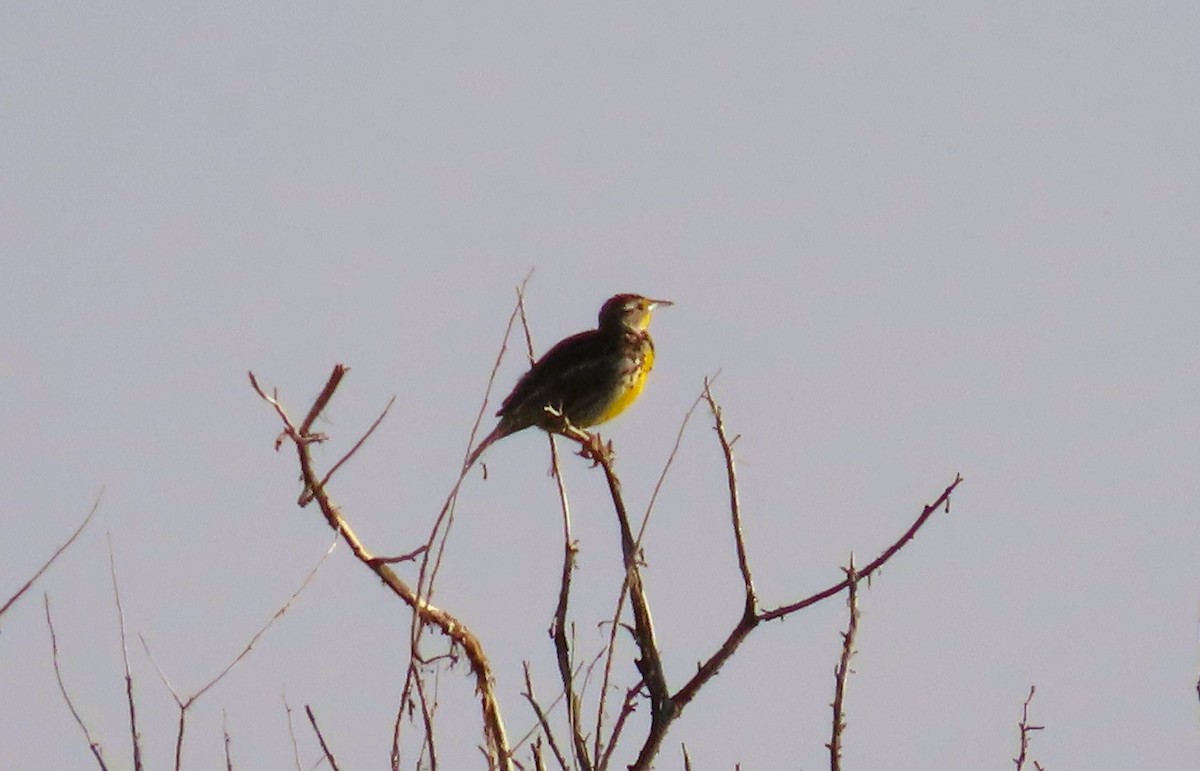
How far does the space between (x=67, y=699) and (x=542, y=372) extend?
255 inches

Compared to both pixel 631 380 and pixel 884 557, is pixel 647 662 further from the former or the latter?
pixel 631 380

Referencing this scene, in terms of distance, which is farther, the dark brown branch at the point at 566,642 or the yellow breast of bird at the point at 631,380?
the yellow breast of bird at the point at 631,380

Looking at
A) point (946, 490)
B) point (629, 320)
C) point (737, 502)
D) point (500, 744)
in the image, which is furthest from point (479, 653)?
point (629, 320)

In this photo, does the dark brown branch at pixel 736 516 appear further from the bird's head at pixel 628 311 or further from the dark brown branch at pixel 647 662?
the bird's head at pixel 628 311

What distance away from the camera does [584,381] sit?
12062mm

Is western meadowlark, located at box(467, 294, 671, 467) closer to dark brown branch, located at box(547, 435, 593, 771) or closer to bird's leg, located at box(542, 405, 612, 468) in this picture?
bird's leg, located at box(542, 405, 612, 468)

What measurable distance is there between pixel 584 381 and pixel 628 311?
1171mm

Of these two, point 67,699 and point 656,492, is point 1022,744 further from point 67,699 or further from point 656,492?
point 67,699

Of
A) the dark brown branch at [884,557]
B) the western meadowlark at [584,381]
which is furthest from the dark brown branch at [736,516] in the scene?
the western meadowlark at [584,381]

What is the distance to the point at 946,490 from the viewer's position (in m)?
5.15

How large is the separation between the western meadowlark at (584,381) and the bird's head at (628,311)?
114 millimetres

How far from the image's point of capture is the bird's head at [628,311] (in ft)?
42.8

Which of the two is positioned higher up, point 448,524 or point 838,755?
point 448,524

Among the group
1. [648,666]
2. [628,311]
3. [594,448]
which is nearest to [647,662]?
[648,666]
